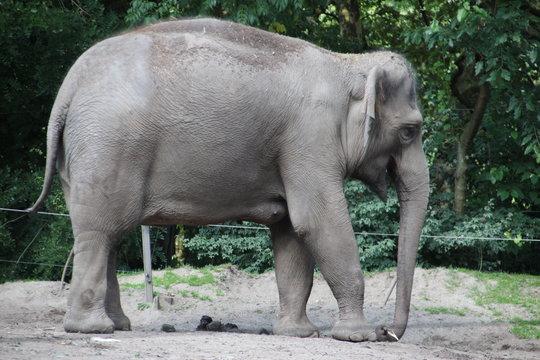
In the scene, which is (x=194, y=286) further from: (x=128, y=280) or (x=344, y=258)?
(x=344, y=258)

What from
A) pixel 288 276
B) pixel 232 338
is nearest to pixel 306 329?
pixel 288 276

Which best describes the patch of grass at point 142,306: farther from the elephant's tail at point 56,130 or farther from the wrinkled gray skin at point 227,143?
the elephant's tail at point 56,130

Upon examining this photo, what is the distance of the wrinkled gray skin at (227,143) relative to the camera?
7402 mm

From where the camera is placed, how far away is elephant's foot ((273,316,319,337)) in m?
8.39

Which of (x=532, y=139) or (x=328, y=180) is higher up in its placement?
(x=532, y=139)

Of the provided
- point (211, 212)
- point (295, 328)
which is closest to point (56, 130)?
point (211, 212)

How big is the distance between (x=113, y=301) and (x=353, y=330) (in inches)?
86.3

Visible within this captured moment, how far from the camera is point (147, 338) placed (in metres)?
7.00

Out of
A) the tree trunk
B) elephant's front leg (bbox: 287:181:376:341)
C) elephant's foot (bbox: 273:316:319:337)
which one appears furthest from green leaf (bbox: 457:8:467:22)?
→ elephant's foot (bbox: 273:316:319:337)

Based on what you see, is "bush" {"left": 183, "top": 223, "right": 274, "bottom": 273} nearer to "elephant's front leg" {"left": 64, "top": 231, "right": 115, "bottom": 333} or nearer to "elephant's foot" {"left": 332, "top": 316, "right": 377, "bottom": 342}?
"elephant's foot" {"left": 332, "top": 316, "right": 377, "bottom": 342}

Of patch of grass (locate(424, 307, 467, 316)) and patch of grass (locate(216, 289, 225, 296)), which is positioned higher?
patch of grass (locate(216, 289, 225, 296))

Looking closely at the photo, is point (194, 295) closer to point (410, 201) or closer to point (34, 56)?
point (410, 201)

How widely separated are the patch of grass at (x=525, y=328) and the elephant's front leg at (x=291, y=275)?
9.15ft

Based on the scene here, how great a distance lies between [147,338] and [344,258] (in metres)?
1.88
